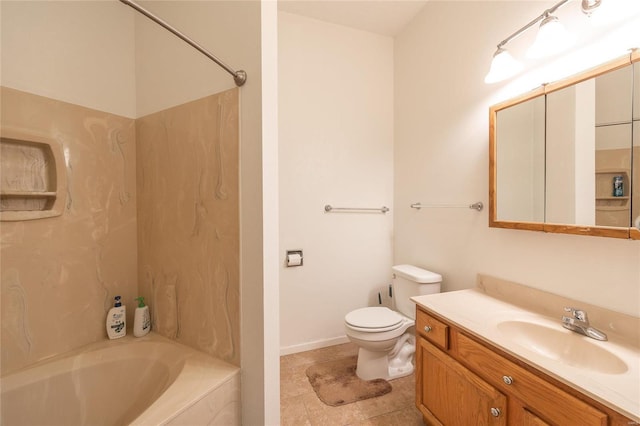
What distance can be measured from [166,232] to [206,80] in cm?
83

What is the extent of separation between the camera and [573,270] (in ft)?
3.91

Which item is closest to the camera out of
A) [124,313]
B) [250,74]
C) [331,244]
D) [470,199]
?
[250,74]

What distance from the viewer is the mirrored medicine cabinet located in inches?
39.4

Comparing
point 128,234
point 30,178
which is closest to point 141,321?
point 128,234

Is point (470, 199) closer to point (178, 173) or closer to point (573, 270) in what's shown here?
point (573, 270)

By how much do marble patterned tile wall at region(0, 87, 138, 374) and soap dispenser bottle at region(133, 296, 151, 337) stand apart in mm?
132

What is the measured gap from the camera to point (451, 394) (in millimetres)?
1208

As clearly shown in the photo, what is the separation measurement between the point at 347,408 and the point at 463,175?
1.68 meters

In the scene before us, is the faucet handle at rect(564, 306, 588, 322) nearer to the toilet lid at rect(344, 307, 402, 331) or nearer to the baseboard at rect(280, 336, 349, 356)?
the toilet lid at rect(344, 307, 402, 331)

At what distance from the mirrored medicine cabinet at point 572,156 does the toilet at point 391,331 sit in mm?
677

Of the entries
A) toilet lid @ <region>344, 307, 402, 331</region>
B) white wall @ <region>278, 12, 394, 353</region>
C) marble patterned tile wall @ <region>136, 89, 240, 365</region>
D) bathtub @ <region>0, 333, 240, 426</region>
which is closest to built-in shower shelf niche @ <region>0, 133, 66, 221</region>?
marble patterned tile wall @ <region>136, 89, 240, 365</region>

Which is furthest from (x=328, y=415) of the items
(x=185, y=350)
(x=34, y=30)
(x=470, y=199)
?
(x=34, y=30)

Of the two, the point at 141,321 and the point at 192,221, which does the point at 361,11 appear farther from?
the point at 141,321

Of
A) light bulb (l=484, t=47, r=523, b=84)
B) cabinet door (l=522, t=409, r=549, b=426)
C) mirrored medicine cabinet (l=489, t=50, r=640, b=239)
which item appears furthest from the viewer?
light bulb (l=484, t=47, r=523, b=84)
